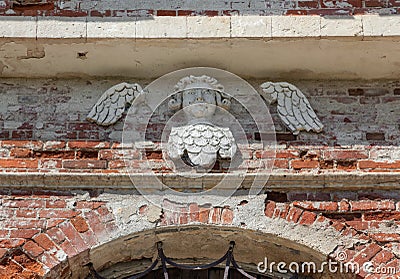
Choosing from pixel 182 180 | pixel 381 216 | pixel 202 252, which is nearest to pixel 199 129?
pixel 182 180

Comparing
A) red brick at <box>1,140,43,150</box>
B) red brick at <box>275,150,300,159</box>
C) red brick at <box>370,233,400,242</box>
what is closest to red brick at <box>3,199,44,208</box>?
red brick at <box>1,140,43,150</box>

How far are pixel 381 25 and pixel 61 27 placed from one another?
192 centimetres

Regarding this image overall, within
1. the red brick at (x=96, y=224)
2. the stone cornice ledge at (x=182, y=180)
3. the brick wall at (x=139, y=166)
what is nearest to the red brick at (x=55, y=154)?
the brick wall at (x=139, y=166)

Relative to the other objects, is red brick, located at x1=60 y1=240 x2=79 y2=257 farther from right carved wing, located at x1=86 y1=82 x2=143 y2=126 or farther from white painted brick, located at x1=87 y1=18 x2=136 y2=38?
white painted brick, located at x1=87 y1=18 x2=136 y2=38

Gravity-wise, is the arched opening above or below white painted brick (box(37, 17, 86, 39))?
below

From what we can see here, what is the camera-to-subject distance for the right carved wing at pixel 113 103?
5.73 m

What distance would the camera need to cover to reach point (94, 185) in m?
5.50

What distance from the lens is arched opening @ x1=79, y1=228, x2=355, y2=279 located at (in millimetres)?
5391

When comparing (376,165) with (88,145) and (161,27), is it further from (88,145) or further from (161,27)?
(88,145)

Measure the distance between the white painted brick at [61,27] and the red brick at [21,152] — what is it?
0.69 meters

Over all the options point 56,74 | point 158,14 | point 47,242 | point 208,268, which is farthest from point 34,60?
point 208,268

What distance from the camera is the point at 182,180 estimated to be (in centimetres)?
550

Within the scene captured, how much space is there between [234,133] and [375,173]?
2.88 ft

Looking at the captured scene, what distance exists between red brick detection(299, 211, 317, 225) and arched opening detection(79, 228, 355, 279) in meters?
0.14
